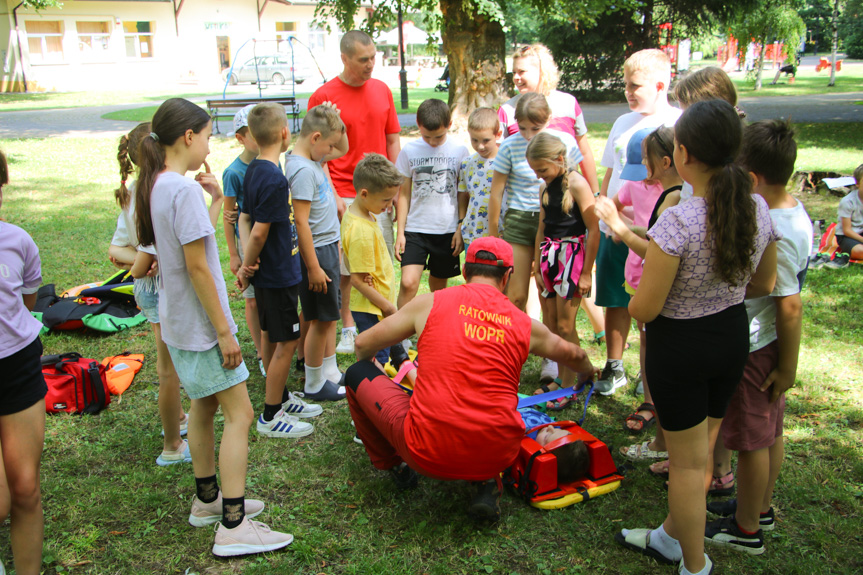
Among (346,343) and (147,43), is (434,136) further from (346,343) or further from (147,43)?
(147,43)

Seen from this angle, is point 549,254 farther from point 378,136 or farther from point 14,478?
point 14,478

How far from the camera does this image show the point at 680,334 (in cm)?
227

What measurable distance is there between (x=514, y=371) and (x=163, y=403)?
1.87 m

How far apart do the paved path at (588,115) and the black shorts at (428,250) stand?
13.4 m

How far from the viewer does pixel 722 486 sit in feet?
10.1

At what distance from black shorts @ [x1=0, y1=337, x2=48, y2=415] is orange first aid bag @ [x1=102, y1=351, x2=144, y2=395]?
208 cm

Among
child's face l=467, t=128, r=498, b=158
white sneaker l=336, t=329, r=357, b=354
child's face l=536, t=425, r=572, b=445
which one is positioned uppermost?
child's face l=467, t=128, r=498, b=158

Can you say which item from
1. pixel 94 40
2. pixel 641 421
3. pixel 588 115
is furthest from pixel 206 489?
pixel 94 40

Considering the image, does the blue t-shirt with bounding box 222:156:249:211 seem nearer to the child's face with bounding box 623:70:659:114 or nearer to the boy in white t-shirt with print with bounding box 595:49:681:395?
the boy in white t-shirt with print with bounding box 595:49:681:395

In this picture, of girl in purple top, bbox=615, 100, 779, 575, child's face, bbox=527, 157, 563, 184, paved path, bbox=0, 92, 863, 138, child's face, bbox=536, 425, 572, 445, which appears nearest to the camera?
girl in purple top, bbox=615, 100, 779, 575

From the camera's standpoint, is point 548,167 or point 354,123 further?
point 354,123

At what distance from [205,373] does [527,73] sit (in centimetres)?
310

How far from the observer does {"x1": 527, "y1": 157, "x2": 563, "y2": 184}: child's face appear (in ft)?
11.7

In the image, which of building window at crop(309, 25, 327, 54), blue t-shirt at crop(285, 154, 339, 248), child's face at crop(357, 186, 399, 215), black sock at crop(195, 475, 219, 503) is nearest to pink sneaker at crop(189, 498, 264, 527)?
black sock at crop(195, 475, 219, 503)
